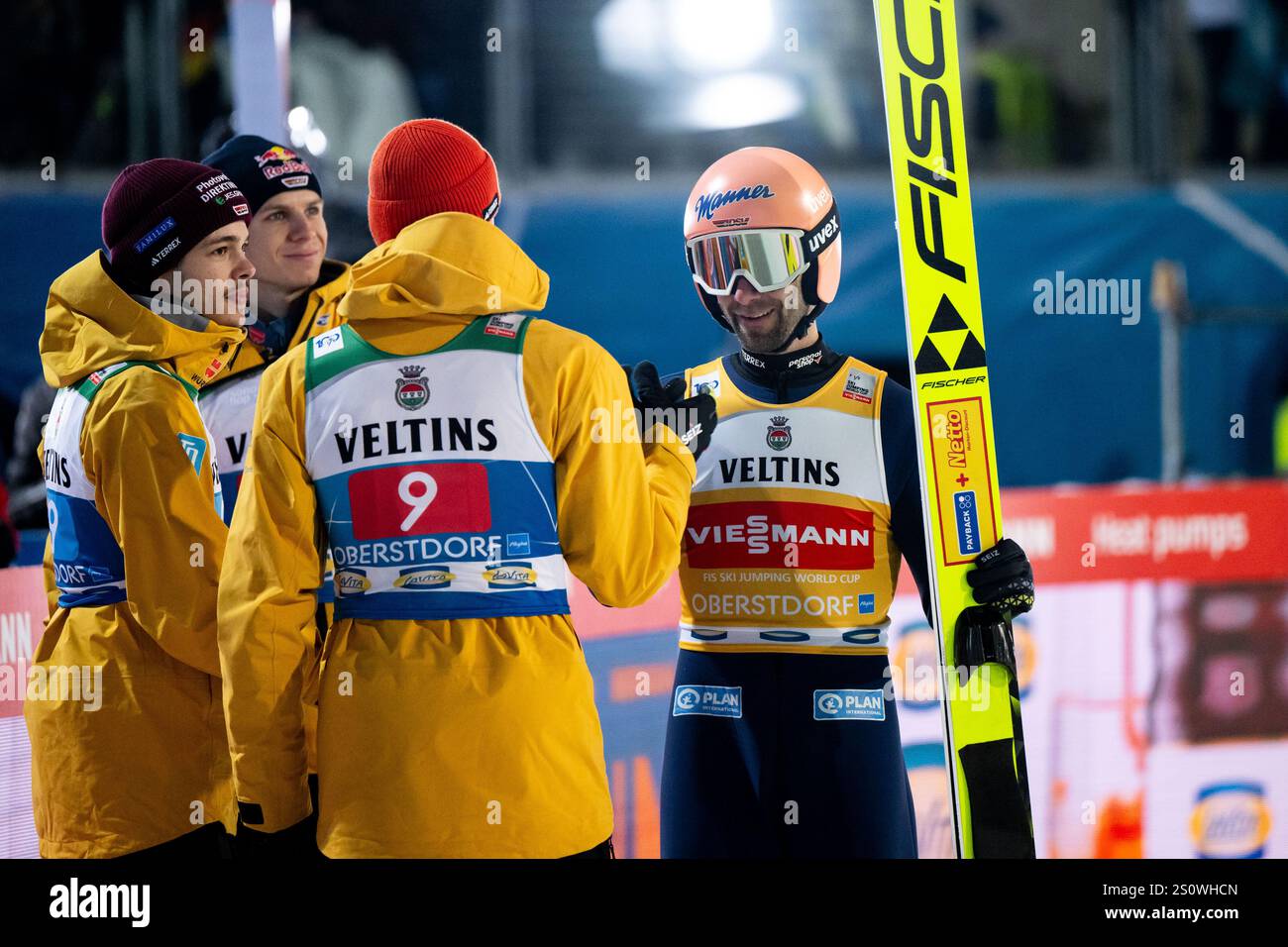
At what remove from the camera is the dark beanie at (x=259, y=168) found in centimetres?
334

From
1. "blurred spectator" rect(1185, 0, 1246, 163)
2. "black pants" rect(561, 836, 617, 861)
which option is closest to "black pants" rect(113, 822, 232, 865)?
"black pants" rect(561, 836, 617, 861)

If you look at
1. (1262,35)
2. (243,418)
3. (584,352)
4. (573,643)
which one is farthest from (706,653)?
(1262,35)

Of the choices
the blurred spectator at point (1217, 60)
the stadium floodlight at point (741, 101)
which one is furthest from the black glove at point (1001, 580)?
the blurred spectator at point (1217, 60)

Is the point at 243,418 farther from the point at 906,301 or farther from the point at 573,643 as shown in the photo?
the point at 906,301

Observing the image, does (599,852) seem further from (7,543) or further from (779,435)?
(7,543)

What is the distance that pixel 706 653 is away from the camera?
3117 millimetres

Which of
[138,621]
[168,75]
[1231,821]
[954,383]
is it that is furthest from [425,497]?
[168,75]

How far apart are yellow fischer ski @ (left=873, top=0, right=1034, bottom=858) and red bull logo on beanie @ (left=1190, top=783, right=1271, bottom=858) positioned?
1280 millimetres

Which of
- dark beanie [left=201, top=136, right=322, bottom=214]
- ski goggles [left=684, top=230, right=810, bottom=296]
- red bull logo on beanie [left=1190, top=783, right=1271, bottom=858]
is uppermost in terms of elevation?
dark beanie [left=201, top=136, right=322, bottom=214]

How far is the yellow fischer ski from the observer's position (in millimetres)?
3164

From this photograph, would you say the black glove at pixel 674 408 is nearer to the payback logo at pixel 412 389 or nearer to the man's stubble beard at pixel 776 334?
the man's stubble beard at pixel 776 334

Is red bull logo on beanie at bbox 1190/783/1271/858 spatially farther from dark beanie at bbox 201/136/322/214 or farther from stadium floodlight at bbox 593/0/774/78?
stadium floodlight at bbox 593/0/774/78

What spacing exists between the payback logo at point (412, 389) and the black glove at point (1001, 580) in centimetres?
132

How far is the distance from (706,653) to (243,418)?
3.82 feet
